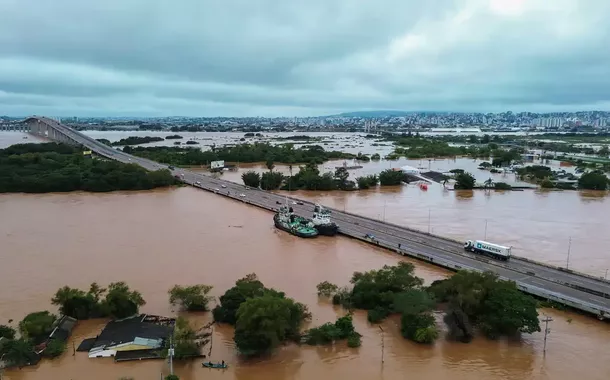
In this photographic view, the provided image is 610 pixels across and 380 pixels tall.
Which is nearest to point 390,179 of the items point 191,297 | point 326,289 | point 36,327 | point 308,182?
point 308,182

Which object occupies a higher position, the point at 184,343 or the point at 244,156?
the point at 244,156

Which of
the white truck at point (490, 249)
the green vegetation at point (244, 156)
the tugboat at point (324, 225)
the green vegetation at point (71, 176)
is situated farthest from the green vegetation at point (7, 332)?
the green vegetation at point (244, 156)

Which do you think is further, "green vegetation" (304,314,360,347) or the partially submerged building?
"green vegetation" (304,314,360,347)

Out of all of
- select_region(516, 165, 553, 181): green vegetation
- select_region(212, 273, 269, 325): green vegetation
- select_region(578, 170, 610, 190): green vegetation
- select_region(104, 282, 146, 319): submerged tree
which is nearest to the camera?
select_region(212, 273, 269, 325): green vegetation

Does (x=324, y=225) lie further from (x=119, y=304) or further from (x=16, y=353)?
(x=16, y=353)

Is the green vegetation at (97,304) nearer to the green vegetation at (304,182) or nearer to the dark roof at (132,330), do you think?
the dark roof at (132,330)

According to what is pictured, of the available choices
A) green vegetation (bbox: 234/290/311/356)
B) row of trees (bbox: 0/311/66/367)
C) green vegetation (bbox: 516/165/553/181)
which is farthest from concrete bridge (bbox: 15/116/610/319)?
green vegetation (bbox: 516/165/553/181)

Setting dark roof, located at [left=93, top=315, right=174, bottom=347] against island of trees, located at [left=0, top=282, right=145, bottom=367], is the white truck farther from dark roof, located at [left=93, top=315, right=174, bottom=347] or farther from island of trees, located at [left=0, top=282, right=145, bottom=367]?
island of trees, located at [left=0, top=282, right=145, bottom=367]
